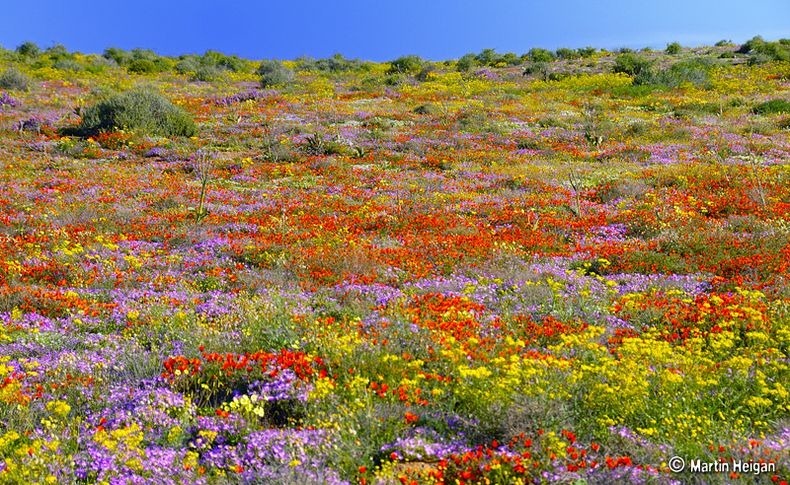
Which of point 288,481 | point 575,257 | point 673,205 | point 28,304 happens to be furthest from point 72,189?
point 673,205

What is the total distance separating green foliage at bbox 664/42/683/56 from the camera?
57.7 meters

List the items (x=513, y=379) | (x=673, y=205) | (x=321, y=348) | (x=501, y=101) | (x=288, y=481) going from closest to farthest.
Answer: (x=288, y=481)
(x=513, y=379)
(x=321, y=348)
(x=673, y=205)
(x=501, y=101)

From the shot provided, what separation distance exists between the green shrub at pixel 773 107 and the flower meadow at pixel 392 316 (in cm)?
1008

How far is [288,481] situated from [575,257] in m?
7.89

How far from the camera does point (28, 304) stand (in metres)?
8.00

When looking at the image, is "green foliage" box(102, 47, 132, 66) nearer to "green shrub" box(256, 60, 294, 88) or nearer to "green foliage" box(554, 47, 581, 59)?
"green shrub" box(256, 60, 294, 88)

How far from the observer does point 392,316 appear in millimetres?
7316

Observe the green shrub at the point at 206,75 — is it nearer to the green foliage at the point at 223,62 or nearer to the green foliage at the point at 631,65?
the green foliage at the point at 223,62

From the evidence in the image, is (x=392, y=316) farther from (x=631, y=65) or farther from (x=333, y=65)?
(x=333, y=65)

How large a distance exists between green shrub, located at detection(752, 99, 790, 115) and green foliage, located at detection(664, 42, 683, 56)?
29.1 metres

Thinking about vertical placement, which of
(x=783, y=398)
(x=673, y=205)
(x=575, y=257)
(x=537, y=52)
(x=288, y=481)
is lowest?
(x=288, y=481)

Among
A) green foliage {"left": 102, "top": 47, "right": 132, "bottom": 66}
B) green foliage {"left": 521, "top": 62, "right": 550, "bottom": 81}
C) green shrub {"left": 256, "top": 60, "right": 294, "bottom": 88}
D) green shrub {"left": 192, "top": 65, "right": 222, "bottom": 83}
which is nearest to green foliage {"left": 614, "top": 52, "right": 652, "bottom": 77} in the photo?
green foliage {"left": 521, "top": 62, "right": 550, "bottom": 81}

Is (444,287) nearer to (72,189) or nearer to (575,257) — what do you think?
(575,257)

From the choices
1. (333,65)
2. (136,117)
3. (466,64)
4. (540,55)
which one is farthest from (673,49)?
(136,117)
